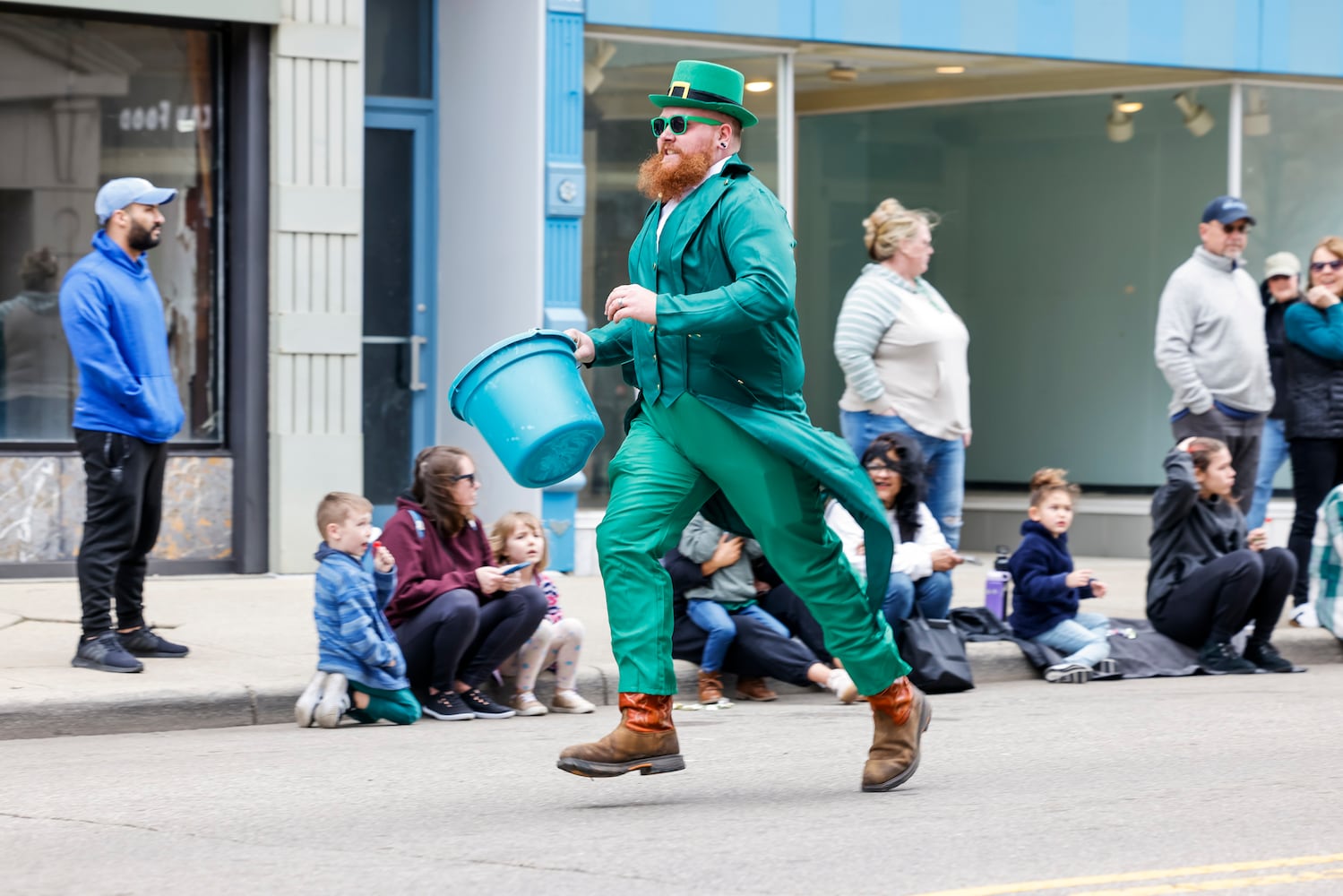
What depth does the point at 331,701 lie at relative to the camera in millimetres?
7125

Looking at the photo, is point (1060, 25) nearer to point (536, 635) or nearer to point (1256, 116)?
point (1256, 116)

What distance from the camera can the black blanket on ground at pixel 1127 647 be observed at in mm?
8758

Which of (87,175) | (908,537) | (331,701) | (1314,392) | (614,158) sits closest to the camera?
(331,701)

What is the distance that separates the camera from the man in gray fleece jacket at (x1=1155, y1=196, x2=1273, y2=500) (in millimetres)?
10109

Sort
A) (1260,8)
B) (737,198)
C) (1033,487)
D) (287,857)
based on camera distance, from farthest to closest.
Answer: (1260,8) < (1033,487) < (737,198) < (287,857)

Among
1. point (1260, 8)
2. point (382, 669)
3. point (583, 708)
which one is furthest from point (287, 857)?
point (1260, 8)

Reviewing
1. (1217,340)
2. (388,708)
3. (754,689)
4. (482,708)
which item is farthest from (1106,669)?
(388,708)

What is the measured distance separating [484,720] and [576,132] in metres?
4.65

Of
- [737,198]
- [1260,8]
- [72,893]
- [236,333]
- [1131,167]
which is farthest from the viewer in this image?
[1131,167]

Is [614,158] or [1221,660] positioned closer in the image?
[1221,660]

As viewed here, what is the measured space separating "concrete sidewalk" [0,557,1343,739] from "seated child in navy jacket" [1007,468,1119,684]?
0.64ft

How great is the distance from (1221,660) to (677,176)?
4602 millimetres

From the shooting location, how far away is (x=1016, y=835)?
4887 mm

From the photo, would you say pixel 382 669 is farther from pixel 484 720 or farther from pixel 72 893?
pixel 72 893
